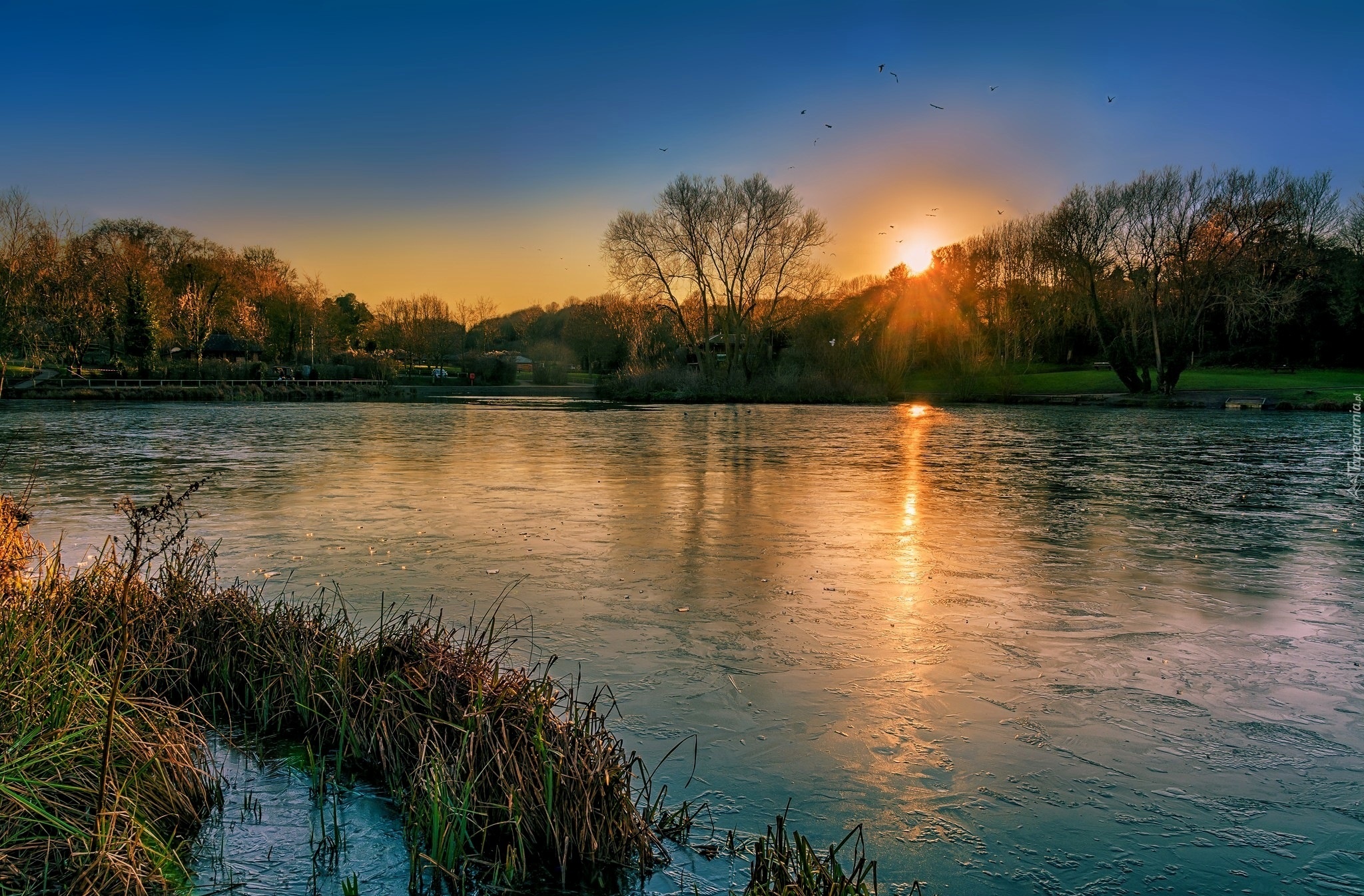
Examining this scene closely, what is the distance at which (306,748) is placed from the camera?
14.3 feet

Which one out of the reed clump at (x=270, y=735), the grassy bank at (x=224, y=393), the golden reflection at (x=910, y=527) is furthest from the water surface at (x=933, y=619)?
the grassy bank at (x=224, y=393)

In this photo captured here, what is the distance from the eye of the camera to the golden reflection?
7520mm

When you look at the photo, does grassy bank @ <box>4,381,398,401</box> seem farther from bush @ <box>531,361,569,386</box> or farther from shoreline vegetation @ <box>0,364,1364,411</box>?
bush @ <box>531,361,569,386</box>

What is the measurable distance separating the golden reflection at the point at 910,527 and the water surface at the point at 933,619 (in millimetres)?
61

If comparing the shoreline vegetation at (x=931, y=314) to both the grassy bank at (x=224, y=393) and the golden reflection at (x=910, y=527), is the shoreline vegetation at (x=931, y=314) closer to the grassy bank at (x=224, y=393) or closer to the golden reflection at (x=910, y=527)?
the grassy bank at (x=224, y=393)

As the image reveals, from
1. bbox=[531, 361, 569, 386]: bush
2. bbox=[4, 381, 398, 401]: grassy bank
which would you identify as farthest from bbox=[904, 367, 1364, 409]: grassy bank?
bbox=[531, 361, 569, 386]: bush

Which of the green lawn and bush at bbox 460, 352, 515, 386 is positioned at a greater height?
bush at bbox 460, 352, 515, 386

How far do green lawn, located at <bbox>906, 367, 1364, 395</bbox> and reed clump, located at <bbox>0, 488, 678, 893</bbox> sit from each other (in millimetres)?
40260

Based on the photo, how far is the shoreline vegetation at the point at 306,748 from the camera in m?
3.02

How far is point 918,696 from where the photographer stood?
4.91 metres

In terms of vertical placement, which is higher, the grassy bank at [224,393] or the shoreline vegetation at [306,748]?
the grassy bank at [224,393]

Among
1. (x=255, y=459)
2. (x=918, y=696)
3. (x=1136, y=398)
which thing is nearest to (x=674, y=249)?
(x=1136, y=398)

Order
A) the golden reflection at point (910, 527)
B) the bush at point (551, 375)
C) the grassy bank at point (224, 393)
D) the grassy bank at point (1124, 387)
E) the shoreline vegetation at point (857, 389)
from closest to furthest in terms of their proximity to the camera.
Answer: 1. the golden reflection at point (910, 527)
2. the grassy bank at point (1124, 387)
3. the shoreline vegetation at point (857, 389)
4. the grassy bank at point (224, 393)
5. the bush at point (551, 375)

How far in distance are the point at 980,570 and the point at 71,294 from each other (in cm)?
5810
